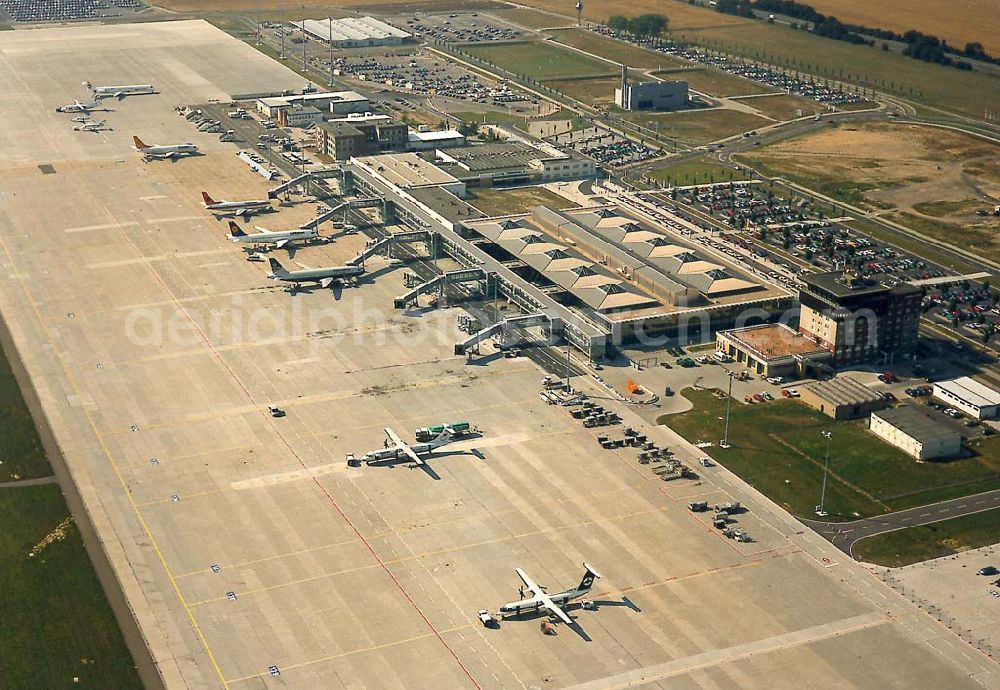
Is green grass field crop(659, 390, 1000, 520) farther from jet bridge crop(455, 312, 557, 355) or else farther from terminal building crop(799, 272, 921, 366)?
jet bridge crop(455, 312, 557, 355)

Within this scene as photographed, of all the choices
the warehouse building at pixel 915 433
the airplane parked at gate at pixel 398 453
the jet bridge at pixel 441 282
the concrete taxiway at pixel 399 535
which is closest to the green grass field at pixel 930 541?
the concrete taxiway at pixel 399 535

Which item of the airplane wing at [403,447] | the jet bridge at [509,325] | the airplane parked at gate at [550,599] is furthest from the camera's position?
the jet bridge at [509,325]

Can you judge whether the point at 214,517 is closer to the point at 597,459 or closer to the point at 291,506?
the point at 291,506

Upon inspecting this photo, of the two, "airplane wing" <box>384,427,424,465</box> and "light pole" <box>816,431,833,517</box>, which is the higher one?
"airplane wing" <box>384,427,424,465</box>

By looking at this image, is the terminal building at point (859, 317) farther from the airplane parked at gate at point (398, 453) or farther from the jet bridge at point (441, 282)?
the airplane parked at gate at point (398, 453)

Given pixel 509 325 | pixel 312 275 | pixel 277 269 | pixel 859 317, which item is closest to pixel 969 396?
pixel 859 317

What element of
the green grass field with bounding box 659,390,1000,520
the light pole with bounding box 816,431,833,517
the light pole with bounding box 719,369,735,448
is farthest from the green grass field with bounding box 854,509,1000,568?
the light pole with bounding box 719,369,735,448

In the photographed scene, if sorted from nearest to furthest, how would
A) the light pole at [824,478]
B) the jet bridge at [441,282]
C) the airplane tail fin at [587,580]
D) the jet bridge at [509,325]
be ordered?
the airplane tail fin at [587,580]
the light pole at [824,478]
the jet bridge at [509,325]
the jet bridge at [441,282]
